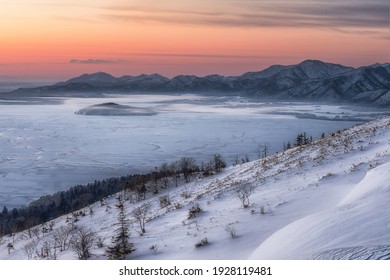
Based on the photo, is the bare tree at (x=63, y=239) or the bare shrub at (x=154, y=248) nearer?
the bare shrub at (x=154, y=248)

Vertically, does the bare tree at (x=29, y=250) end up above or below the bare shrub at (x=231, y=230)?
below

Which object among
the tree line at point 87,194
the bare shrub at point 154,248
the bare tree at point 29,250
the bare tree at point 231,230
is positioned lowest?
the tree line at point 87,194

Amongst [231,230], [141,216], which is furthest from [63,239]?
[231,230]

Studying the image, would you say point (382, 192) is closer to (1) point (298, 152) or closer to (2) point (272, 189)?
(2) point (272, 189)

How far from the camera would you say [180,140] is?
11494cm

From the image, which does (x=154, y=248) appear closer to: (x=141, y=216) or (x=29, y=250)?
(x=141, y=216)

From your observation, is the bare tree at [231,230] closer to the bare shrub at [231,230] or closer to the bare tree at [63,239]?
the bare shrub at [231,230]

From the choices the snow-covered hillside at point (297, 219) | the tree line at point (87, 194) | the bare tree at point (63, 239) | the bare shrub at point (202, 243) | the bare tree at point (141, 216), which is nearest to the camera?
the snow-covered hillside at point (297, 219)

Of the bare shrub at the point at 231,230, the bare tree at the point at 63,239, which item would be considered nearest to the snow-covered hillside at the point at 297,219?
the bare shrub at the point at 231,230

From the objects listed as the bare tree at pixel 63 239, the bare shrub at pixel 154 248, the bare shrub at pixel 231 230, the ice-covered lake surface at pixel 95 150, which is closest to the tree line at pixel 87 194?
the ice-covered lake surface at pixel 95 150

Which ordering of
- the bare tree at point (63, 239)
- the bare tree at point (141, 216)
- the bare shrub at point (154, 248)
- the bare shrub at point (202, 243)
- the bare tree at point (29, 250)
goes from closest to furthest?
the bare shrub at point (202, 243) → the bare shrub at point (154, 248) → the bare tree at point (141, 216) → the bare tree at point (63, 239) → the bare tree at point (29, 250)

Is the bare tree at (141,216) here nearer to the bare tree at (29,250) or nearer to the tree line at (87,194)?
the bare tree at (29,250)
